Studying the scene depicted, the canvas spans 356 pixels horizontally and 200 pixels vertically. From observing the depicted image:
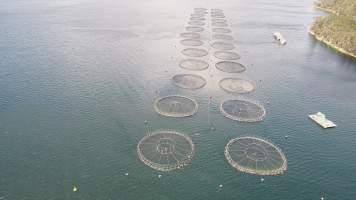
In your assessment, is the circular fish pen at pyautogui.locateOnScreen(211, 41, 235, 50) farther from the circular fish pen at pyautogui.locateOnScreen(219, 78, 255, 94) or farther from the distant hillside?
the distant hillside

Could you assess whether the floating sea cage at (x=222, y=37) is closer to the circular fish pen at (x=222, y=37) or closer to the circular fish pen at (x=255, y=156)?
the circular fish pen at (x=222, y=37)

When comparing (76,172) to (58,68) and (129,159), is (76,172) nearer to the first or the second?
(129,159)

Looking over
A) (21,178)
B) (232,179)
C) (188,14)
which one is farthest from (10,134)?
(188,14)

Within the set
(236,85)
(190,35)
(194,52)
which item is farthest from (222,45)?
(236,85)

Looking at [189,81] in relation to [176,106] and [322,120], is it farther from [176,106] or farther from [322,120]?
[322,120]

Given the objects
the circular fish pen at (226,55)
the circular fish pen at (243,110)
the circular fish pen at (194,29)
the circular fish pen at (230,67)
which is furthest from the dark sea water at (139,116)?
the circular fish pen at (194,29)

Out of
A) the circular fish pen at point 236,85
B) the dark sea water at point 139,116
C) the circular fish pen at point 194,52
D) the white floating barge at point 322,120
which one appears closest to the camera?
the dark sea water at point 139,116
